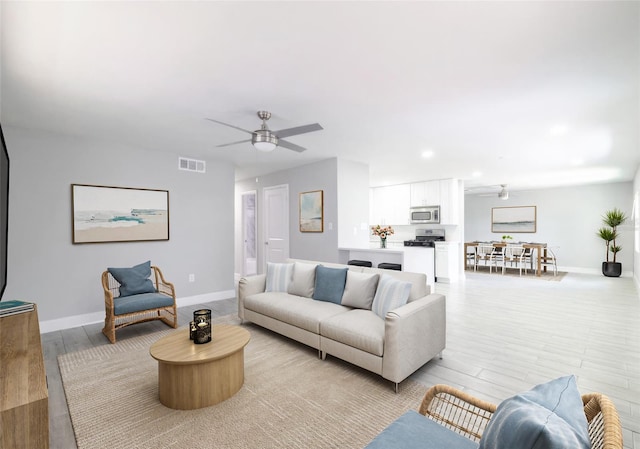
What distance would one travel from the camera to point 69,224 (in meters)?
4.04

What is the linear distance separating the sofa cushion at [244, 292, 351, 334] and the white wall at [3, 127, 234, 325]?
1863 millimetres

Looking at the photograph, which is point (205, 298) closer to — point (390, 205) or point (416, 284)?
point (416, 284)

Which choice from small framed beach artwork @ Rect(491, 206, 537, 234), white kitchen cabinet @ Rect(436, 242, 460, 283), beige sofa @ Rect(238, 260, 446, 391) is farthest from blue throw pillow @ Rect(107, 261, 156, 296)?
small framed beach artwork @ Rect(491, 206, 537, 234)

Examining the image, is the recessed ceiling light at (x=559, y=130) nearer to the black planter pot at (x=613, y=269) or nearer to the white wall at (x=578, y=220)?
the black planter pot at (x=613, y=269)

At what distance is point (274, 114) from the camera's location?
325cm

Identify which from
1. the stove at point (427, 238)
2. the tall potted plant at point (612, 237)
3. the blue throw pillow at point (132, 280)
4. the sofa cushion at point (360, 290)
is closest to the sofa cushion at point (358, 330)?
the sofa cushion at point (360, 290)

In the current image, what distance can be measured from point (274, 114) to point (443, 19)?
1894 millimetres

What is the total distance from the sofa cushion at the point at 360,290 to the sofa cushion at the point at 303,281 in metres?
0.51

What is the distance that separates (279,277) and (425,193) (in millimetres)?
5271

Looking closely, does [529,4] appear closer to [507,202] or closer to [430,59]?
[430,59]

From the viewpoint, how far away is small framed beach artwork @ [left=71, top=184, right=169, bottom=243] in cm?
411

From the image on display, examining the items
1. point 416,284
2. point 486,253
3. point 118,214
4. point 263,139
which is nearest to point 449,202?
point 486,253

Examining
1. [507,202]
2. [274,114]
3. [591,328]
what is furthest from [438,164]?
[507,202]

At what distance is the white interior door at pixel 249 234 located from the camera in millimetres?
7379
